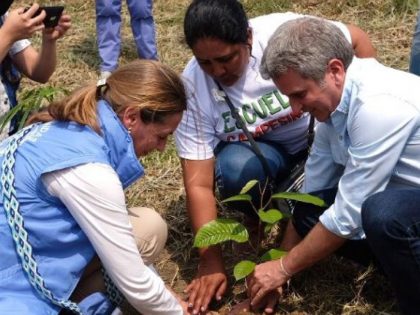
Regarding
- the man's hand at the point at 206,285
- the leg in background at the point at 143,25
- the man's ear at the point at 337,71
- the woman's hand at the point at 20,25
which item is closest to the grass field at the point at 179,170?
the man's hand at the point at 206,285

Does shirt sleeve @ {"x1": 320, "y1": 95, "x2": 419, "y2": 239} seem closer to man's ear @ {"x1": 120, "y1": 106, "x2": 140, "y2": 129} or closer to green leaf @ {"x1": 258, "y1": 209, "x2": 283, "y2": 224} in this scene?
green leaf @ {"x1": 258, "y1": 209, "x2": 283, "y2": 224}

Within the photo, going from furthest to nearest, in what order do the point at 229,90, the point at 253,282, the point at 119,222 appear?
the point at 229,90 → the point at 253,282 → the point at 119,222

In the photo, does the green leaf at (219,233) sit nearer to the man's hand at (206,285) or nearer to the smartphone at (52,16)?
the man's hand at (206,285)

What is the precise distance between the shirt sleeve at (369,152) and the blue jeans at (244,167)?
0.54 m

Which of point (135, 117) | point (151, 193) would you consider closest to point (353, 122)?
point (135, 117)

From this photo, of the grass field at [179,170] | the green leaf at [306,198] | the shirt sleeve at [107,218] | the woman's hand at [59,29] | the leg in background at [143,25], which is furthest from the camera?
the leg in background at [143,25]

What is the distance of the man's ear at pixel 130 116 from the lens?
1.84 metres

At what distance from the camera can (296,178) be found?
8.21 ft

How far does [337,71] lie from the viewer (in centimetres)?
189

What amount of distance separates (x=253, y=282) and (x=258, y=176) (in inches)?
19.5

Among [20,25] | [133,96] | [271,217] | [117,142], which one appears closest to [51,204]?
[117,142]

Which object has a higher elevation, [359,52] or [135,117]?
[135,117]

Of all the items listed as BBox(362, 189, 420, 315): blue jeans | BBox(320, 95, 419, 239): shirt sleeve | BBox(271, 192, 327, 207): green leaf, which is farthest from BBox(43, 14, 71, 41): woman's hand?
BBox(362, 189, 420, 315): blue jeans

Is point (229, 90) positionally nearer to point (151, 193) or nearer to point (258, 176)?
point (258, 176)
